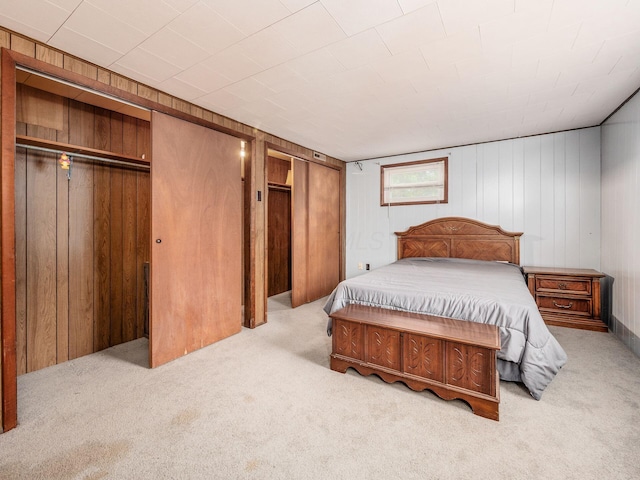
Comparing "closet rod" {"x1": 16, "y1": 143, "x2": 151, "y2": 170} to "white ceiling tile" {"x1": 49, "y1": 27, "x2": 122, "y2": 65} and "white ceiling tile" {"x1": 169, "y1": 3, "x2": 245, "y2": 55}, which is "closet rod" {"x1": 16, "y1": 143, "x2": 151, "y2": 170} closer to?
"white ceiling tile" {"x1": 49, "y1": 27, "x2": 122, "y2": 65}

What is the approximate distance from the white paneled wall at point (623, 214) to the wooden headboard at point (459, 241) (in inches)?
35.5

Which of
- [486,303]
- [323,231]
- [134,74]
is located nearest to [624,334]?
[486,303]

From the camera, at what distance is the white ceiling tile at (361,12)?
4.87ft

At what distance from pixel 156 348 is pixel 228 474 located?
1421 millimetres

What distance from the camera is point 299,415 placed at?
1758 mm

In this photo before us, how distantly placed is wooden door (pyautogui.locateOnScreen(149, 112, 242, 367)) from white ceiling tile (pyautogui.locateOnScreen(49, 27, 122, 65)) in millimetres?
466

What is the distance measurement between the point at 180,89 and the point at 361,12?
1.65m

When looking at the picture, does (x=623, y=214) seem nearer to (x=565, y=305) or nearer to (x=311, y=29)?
(x=565, y=305)

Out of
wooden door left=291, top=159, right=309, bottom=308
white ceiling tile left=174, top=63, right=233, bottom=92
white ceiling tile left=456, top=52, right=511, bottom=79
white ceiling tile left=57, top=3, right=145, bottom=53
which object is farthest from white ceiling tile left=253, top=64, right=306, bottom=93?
wooden door left=291, top=159, right=309, bottom=308

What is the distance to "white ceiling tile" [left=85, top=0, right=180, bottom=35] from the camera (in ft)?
4.87

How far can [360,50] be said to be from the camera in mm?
1884

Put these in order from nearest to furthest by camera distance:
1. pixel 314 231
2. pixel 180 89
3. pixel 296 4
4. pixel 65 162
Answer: pixel 296 4, pixel 65 162, pixel 180 89, pixel 314 231

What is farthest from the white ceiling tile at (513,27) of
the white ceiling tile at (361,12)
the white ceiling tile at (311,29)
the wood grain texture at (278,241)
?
the wood grain texture at (278,241)

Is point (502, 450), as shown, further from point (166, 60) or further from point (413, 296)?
point (166, 60)
